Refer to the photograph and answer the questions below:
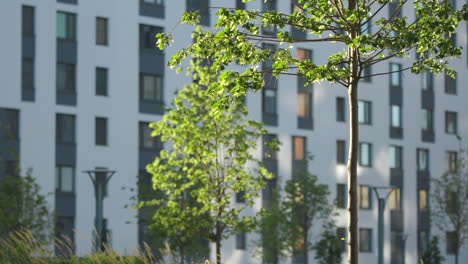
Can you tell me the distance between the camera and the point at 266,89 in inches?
2253

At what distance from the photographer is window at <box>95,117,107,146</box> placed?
166 feet

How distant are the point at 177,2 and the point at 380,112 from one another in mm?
16344

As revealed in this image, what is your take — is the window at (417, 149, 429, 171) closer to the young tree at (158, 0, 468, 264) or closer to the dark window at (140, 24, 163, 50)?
the dark window at (140, 24, 163, 50)

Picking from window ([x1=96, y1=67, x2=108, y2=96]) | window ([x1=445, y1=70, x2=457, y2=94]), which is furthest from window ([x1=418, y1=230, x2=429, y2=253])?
window ([x1=96, y1=67, x2=108, y2=96])

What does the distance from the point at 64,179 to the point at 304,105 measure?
16.3 m

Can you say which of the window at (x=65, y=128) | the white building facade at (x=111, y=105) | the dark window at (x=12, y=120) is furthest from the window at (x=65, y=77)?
the dark window at (x=12, y=120)

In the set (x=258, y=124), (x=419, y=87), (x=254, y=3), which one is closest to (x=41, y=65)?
(x=254, y=3)

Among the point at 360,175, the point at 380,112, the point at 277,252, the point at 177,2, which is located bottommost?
the point at 277,252

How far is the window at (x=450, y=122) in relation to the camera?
67812mm

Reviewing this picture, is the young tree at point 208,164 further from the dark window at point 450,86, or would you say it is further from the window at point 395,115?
the dark window at point 450,86

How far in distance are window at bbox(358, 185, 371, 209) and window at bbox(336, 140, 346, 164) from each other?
7.27ft

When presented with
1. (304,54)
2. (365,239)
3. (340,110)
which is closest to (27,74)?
(304,54)

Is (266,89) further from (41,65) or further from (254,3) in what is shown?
(41,65)

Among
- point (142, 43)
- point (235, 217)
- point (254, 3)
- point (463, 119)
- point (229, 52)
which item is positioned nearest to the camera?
point (229, 52)
